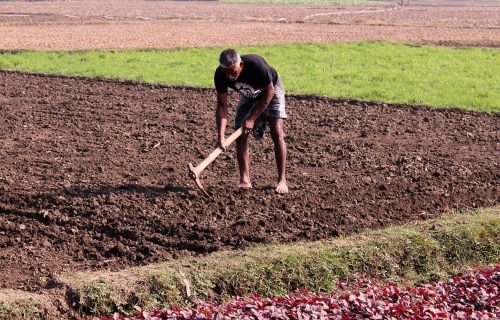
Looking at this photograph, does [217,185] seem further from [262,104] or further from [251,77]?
[251,77]

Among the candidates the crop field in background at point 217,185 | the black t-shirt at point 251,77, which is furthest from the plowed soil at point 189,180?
the black t-shirt at point 251,77

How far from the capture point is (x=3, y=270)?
7.90 meters

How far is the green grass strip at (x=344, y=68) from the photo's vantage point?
1852cm

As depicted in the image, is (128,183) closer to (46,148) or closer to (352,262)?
(46,148)

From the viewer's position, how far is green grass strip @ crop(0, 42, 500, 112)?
1852 centimetres

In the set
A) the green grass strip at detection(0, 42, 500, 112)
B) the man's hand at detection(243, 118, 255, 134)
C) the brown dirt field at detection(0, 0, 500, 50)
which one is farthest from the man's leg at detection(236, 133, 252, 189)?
the brown dirt field at detection(0, 0, 500, 50)

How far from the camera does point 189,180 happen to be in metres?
11.0

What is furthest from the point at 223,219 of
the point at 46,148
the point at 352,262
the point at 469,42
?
the point at 469,42

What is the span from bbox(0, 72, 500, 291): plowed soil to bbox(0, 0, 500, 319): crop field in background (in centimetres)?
3

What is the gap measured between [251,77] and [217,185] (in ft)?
5.18

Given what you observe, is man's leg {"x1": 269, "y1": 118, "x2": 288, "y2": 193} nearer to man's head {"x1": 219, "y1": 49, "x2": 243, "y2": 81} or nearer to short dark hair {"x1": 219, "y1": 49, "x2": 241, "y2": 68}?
man's head {"x1": 219, "y1": 49, "x2": 243, "y2": 81}

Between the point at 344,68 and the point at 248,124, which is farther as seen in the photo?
the point at 344,68

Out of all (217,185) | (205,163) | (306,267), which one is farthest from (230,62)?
(306,267)

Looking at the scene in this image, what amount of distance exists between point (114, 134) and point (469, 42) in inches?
862
